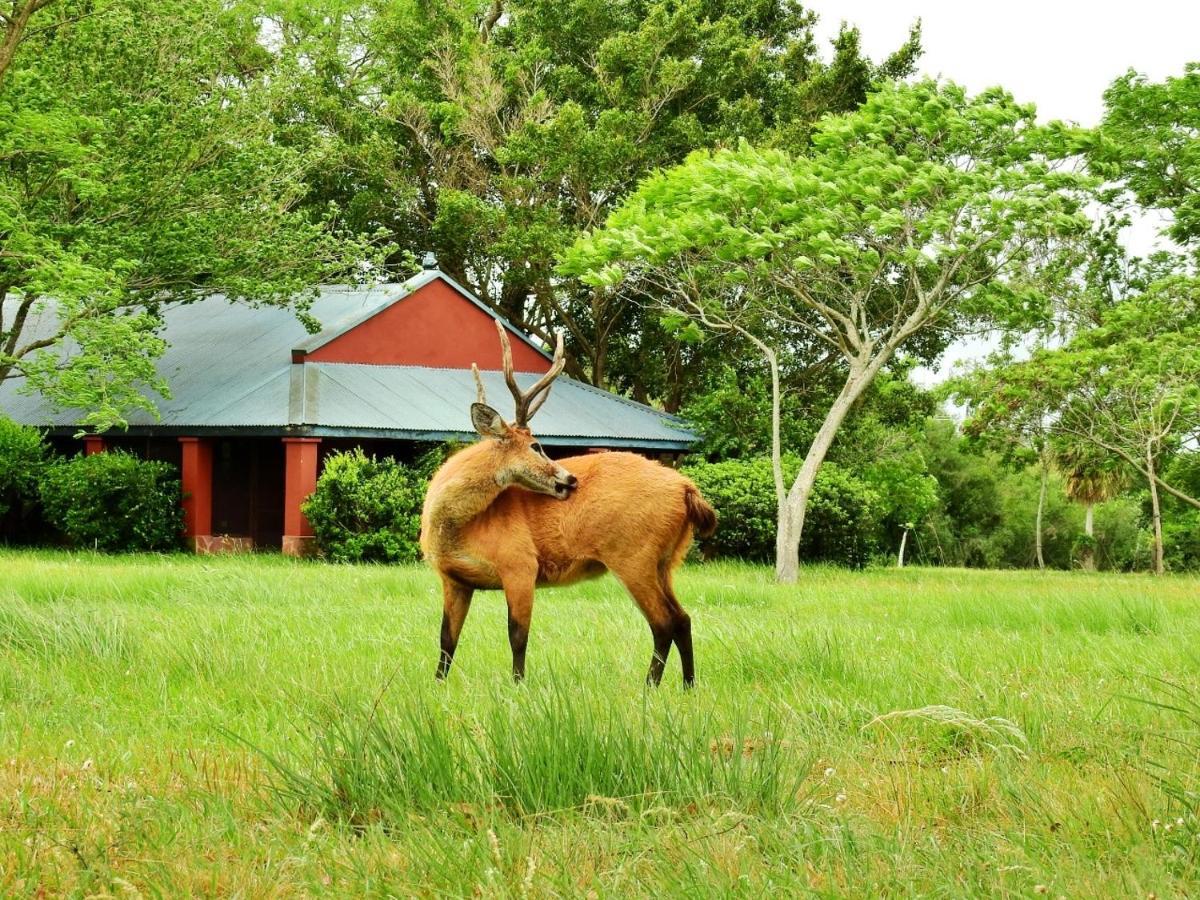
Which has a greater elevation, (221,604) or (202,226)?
(202,226)

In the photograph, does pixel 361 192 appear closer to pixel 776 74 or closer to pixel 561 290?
pixel 561 290

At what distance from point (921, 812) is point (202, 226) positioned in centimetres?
2100

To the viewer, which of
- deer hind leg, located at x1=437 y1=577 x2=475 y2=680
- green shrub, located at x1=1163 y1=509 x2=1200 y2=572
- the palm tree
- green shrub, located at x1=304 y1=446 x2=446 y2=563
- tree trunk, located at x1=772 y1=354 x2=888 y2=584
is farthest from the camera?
green shrub, located at x1=1163 y1=509 x2=1200 y2=572

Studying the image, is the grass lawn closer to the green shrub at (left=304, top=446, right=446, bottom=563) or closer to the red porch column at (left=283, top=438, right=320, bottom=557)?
the green shrub at (left=304, top=446, right=446, bottom=563)

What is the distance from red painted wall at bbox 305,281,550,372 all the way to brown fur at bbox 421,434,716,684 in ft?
59.2

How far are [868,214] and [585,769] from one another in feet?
50.3

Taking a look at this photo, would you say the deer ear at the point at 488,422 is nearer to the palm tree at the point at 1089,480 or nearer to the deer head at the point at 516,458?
the deer head at the point at 516,458

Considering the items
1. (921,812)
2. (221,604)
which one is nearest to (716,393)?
(221,604)

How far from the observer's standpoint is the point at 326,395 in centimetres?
2334

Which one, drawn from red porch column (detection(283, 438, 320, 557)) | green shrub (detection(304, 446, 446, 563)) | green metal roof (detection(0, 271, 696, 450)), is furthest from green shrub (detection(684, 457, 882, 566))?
red porch column (detection(283, 438, 320, 557))

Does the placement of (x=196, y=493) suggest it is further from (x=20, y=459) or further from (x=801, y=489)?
(x=801, y=489)

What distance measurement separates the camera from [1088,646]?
9.20m

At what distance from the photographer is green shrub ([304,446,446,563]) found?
2083 cm

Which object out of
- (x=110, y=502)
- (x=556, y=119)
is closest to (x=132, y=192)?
(x=110, y=502)
